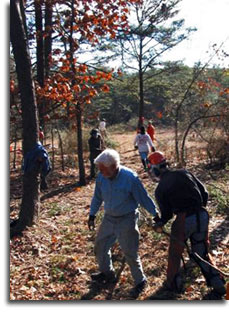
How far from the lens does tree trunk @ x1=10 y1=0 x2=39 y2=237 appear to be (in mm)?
6695

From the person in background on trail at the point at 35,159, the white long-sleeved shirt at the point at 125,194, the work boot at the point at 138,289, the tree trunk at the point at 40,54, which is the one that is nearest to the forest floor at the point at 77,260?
the work boot at the point at 138,289

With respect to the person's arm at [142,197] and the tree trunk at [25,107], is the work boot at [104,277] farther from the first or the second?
the tree trunk at [25,107]

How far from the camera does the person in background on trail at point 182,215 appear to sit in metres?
4.76

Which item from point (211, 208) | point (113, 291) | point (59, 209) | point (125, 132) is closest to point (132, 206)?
point (113, 291)

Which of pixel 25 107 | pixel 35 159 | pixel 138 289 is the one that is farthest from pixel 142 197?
pixel 25 107

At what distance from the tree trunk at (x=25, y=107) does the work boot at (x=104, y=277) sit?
2018mm

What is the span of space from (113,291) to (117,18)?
675 centimetres

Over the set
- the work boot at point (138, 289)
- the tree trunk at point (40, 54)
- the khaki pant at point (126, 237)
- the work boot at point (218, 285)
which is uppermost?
the tree trunk at point (40, 54)

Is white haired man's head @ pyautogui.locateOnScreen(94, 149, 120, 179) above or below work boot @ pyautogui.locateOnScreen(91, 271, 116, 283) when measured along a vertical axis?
above

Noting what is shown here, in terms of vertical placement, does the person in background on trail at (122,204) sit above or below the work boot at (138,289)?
above

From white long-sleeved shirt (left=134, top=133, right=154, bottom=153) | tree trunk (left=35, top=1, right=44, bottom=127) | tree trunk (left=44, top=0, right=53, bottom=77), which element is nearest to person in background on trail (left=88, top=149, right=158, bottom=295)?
tree trunk (left=44, top=0, right=53, bottom=77)

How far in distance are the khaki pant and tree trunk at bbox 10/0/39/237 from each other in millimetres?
2221

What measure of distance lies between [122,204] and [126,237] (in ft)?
1.36

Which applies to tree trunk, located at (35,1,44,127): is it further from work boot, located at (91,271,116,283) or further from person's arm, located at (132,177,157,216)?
person's arm, located at (132,177,157,216)
